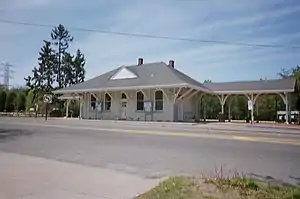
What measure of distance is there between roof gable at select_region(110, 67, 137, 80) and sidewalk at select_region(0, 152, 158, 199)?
29.9 meters

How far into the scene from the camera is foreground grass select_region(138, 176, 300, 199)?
552 centimetres

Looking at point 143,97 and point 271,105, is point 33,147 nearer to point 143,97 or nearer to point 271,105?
point 143,97

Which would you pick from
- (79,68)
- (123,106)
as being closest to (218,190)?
(123,106)

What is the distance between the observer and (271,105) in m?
42.4

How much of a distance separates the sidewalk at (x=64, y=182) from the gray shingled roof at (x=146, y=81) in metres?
23.4

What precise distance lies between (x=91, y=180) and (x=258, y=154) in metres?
6.17

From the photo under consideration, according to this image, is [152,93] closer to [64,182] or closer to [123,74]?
[123,74]

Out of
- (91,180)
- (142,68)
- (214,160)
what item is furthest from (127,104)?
(91,180)

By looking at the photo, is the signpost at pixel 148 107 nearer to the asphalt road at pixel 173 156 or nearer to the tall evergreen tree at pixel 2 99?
the asphalt road at pixel 173 156

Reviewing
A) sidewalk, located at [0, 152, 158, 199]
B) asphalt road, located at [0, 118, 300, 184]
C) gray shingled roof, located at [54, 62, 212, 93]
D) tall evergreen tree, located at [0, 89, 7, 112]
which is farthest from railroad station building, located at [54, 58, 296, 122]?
tall evergreen tree, located at [0, 89, 7, 112]

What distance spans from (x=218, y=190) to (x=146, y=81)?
29.6 metres

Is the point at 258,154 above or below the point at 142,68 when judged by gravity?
below

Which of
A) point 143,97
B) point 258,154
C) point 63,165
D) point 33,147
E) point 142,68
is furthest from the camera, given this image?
point 142,68

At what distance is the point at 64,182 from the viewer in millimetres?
6750
